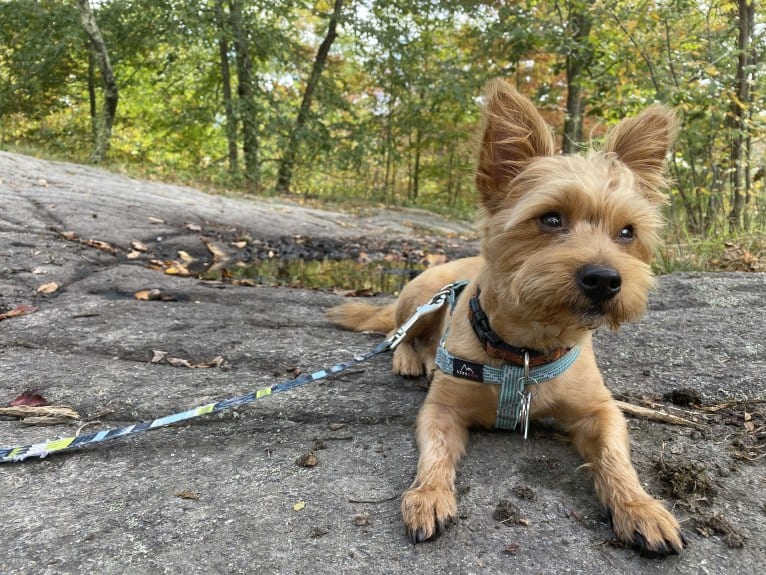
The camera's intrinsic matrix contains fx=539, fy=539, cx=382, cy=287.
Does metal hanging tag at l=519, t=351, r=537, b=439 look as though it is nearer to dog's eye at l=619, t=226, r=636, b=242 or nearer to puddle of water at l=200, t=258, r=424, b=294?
dog's eye at l=619, t=226, r=636, b=242

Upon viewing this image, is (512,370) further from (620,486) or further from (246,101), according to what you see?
(246,101)

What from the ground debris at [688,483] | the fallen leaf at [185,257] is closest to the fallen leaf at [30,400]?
the ground debris at [688,483]

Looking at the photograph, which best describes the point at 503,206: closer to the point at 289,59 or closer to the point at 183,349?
the point at 183,349

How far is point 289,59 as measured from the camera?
17.1 m

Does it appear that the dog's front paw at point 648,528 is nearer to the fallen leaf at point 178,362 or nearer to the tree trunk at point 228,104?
the fallen leaf at point 178,362

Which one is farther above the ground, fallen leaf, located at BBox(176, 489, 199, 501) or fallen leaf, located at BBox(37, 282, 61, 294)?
fallen leaf, located at BBox(37, 282, 61, 294)

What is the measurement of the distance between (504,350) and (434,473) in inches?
27.6

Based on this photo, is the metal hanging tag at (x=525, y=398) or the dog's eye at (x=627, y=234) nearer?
the metal hanging tag at (x=525, y=398)

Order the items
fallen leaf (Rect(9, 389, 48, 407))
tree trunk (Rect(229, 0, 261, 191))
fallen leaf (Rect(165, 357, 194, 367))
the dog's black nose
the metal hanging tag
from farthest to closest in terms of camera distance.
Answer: tree trunk (Rect(229, 0, 261, 191)), fallen leaf (Rect(165, 357, 194, 367)), fallen leaf (Rect(9, 389, 48, 407)), the metal hanging tag, the dog's black nose

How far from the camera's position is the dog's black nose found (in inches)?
85.2

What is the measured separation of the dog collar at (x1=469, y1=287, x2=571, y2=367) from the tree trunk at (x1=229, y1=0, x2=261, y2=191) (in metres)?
15.1

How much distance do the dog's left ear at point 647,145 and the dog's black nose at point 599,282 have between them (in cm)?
92

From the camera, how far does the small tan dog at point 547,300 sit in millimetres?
2117

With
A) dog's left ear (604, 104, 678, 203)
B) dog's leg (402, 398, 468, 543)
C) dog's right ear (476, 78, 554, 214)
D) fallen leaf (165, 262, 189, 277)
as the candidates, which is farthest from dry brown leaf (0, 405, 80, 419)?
fallen leaf (165, 262, 189, 277)
